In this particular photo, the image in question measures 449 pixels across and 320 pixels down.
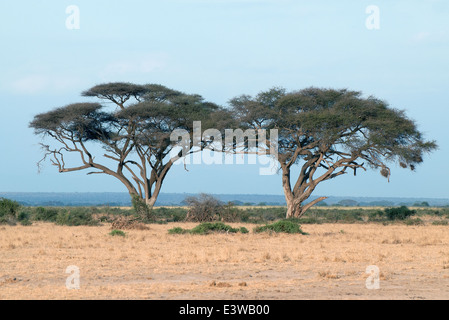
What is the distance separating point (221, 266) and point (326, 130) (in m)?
17.7

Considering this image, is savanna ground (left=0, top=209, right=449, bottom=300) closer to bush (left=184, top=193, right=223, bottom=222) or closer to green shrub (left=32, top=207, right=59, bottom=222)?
bush (left=184, top=193, right=223, bottom=222)

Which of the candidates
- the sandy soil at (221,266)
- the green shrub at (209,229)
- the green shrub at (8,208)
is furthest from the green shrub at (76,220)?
the green shrub at (209,229)

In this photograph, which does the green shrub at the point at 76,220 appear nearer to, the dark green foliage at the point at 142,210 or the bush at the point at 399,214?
the dark green foliage at the point at 142,210

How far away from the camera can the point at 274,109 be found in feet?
106

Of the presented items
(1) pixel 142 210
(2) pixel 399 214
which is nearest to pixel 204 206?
(1) pixel 142 210

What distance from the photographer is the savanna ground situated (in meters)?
9.99

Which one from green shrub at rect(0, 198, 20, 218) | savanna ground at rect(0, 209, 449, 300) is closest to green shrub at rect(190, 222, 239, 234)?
savanna ground at rect(0, 209, 449, 300)

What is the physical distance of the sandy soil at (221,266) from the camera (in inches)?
393

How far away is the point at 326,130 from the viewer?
30.0 m

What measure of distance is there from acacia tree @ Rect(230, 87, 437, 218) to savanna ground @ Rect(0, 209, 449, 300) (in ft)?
32.6

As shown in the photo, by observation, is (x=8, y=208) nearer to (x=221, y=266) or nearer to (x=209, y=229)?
(x=209, y=229)

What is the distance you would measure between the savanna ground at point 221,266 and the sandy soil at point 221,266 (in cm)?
2

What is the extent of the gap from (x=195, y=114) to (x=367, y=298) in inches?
1047
